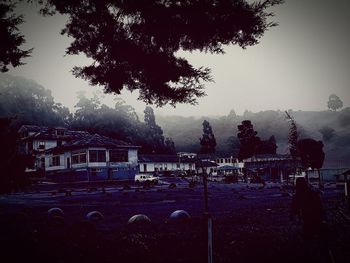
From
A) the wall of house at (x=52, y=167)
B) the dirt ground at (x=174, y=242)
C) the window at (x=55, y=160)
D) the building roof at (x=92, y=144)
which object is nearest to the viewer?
the dirt ground at (x=174, y=242)

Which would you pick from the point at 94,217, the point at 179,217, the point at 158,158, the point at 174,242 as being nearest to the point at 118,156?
the point at 158,158

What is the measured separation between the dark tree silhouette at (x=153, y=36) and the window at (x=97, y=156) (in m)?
47.6

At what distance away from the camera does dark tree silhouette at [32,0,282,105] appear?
25.3 ft

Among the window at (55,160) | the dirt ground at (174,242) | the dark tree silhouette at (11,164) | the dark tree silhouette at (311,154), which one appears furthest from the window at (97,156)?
the dark tree silhouette at (11,164)

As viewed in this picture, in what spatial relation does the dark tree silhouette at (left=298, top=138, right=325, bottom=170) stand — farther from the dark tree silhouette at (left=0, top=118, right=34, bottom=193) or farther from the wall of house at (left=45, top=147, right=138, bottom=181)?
the dark tree silhouette at (left=0, top=118, right=34, bottom=193)

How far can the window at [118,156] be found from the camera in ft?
190

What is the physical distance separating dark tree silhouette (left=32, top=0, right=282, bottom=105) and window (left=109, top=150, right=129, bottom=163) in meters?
49.5

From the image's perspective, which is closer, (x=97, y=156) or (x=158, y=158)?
(x=97, y=156)

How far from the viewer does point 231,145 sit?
14150cm

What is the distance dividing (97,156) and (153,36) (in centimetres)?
4978

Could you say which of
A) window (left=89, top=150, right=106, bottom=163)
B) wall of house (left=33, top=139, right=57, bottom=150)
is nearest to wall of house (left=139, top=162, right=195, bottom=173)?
wall of house (left=33, top=139, right=57, bottom=150)

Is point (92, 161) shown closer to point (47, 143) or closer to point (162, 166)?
point (47, 143)

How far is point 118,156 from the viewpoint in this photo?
5872 cm

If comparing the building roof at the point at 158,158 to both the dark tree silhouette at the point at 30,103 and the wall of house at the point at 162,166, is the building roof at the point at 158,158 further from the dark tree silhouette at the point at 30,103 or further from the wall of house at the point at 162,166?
the dark tree silhouette at the point at 30,103
